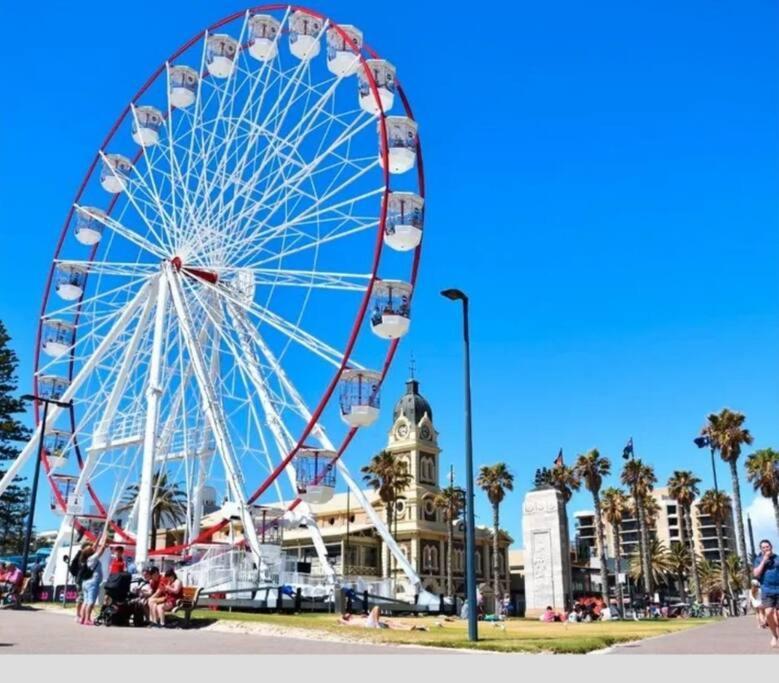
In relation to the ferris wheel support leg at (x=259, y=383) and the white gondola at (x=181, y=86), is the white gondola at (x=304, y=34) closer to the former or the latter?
the white gondola at (x=181, y=86)

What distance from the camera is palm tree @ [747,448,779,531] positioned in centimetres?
6303

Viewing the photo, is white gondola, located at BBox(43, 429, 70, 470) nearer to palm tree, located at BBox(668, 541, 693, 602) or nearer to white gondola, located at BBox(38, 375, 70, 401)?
white gondola, located at BBox(38, 375, 70, 401)

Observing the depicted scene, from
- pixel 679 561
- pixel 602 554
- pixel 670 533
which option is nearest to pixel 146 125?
pixel 602 554

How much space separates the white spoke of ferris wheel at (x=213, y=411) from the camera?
31.7 meters

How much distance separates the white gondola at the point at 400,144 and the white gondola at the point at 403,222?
3.71 ft

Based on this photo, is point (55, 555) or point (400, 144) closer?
point (400, 144)

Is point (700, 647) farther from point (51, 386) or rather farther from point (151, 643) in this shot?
point (51, 386)

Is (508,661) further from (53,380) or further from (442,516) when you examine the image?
(442,516)

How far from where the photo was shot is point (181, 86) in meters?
38.0

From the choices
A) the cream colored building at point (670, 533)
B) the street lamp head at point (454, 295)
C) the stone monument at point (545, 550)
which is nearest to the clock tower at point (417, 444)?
the stone monument at point (545, 550)

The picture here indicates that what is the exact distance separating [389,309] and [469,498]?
46.9 ft

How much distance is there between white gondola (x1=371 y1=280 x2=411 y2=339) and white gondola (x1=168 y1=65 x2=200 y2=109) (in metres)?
14.6

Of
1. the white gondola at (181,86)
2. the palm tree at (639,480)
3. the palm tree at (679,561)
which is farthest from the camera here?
the palm tree at (679,561)

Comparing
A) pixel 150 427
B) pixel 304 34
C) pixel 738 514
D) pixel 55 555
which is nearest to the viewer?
pixel 150 427
